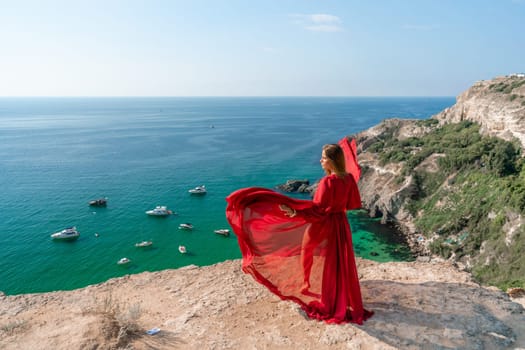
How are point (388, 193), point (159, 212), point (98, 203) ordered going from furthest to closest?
point (98, 203) < point (388, 193) < point (159, 212)

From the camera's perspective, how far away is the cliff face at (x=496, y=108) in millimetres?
35906

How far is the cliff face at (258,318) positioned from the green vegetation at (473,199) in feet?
51.8

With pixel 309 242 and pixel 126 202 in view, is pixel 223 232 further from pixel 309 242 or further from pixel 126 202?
pixel 309 242

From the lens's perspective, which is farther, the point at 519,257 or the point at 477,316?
the point at 519,257

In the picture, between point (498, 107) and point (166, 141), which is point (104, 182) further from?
point (498, 107)

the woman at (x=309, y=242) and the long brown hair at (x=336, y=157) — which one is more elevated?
the long brown hair at (x=336, y=157)

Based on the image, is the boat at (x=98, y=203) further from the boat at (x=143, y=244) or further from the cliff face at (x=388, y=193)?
the cliff face at (x=388, y=193)

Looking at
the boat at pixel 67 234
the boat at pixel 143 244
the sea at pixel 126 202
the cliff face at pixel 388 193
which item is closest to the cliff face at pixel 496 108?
the cliff face at pixel 388 193

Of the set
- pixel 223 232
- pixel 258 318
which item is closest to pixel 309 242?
pixel 258 318

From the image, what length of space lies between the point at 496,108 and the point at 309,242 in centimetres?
4473

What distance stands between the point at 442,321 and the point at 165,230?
31207mm

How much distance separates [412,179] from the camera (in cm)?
3812

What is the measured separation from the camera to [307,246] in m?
6.12

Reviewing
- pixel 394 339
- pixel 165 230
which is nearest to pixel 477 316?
pixel 394 339
